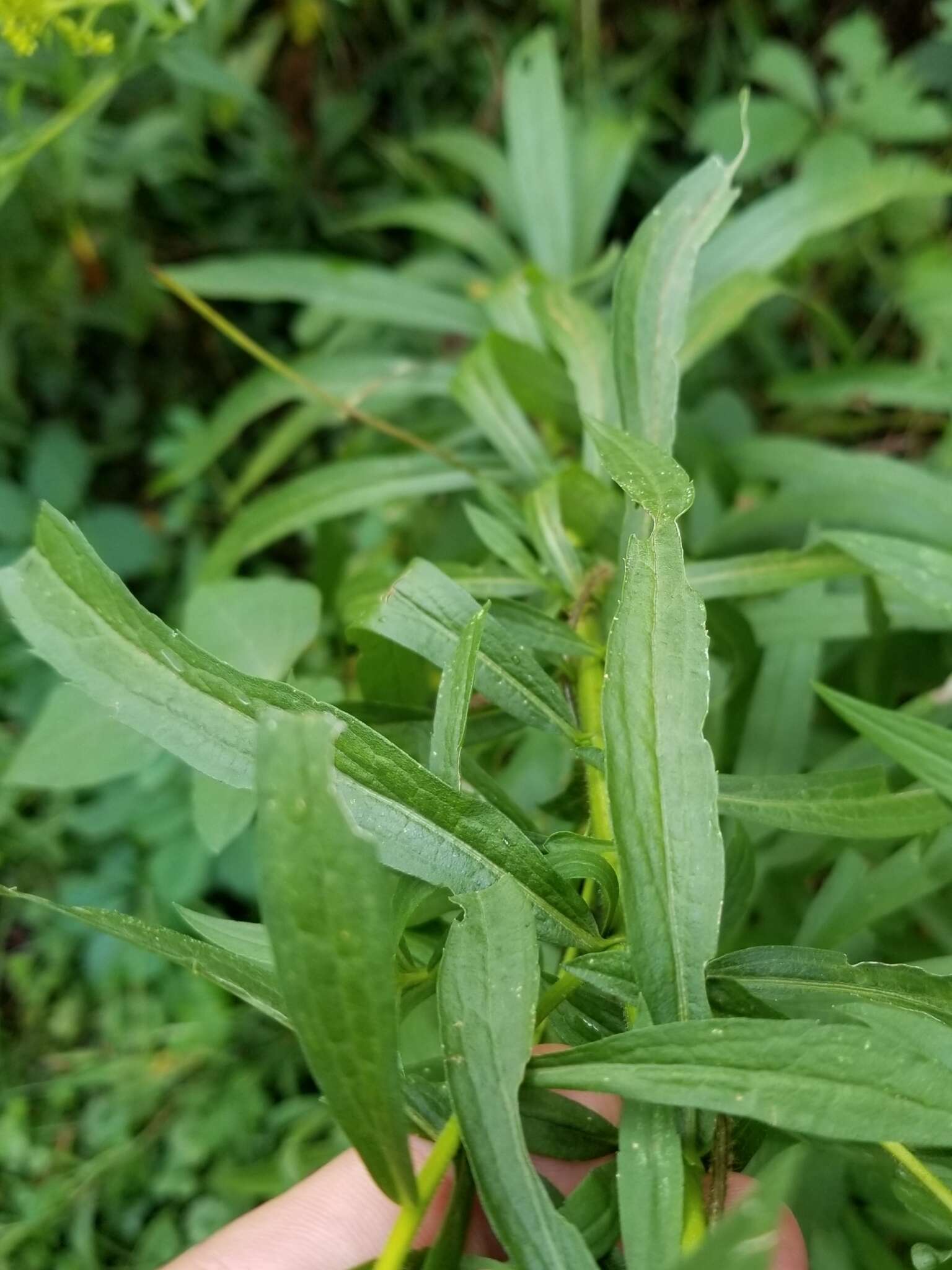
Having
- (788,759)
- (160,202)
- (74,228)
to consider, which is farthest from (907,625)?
(160,202)

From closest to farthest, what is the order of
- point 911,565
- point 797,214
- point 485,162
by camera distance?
point 911,565, point 797,214, point 485,162

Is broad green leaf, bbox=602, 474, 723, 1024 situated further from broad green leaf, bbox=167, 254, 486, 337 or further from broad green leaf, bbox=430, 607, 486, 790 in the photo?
broad green leaf, bbox=167, 254, 486, 337

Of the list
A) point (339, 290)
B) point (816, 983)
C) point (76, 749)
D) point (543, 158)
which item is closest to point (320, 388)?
point (339, 290)

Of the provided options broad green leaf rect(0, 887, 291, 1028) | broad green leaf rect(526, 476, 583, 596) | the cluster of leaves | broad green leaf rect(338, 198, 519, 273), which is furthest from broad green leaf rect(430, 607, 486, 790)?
broad green leaf rect(338, 198, 519, 273)

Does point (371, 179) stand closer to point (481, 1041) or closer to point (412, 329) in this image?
point (412, 329)

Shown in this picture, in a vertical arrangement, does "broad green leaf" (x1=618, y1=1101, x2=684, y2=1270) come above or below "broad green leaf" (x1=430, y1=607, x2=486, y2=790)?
below

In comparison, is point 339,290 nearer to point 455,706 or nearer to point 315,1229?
point 455,706
